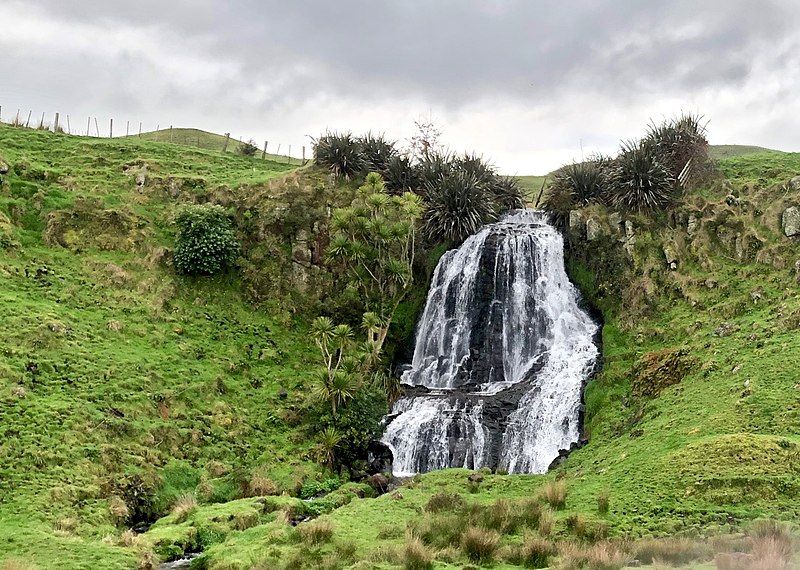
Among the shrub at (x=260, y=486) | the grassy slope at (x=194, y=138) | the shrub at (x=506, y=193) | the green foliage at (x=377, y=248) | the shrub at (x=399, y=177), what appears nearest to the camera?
the shrub at (x=260, y=486)

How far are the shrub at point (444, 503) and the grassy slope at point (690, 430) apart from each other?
0.40 meters

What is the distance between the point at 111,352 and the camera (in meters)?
23.6

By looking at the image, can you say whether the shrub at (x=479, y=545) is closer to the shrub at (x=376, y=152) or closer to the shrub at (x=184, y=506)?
the shrub at (x=184, y=506)

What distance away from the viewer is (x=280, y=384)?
2675 cm

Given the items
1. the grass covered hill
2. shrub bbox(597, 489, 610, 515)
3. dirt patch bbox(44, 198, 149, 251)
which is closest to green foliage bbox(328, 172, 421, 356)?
the grass covered hill

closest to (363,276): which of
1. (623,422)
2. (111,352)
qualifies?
(111,352)

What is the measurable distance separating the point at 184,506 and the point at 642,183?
25815 mm

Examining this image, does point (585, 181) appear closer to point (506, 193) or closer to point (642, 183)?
point (642, 183)

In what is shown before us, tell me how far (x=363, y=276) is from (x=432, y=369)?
6.58m

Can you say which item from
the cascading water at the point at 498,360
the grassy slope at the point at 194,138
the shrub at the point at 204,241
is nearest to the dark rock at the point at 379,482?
the cascading water at the point at 498,360

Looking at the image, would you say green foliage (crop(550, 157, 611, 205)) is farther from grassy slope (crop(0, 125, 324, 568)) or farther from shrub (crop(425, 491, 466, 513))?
shrub (crop(425, 491, 466, 513))

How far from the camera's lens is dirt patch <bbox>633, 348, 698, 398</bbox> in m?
22.2

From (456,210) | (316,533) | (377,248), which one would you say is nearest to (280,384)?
(377,248)

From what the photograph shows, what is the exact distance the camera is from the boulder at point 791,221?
26.5 m
